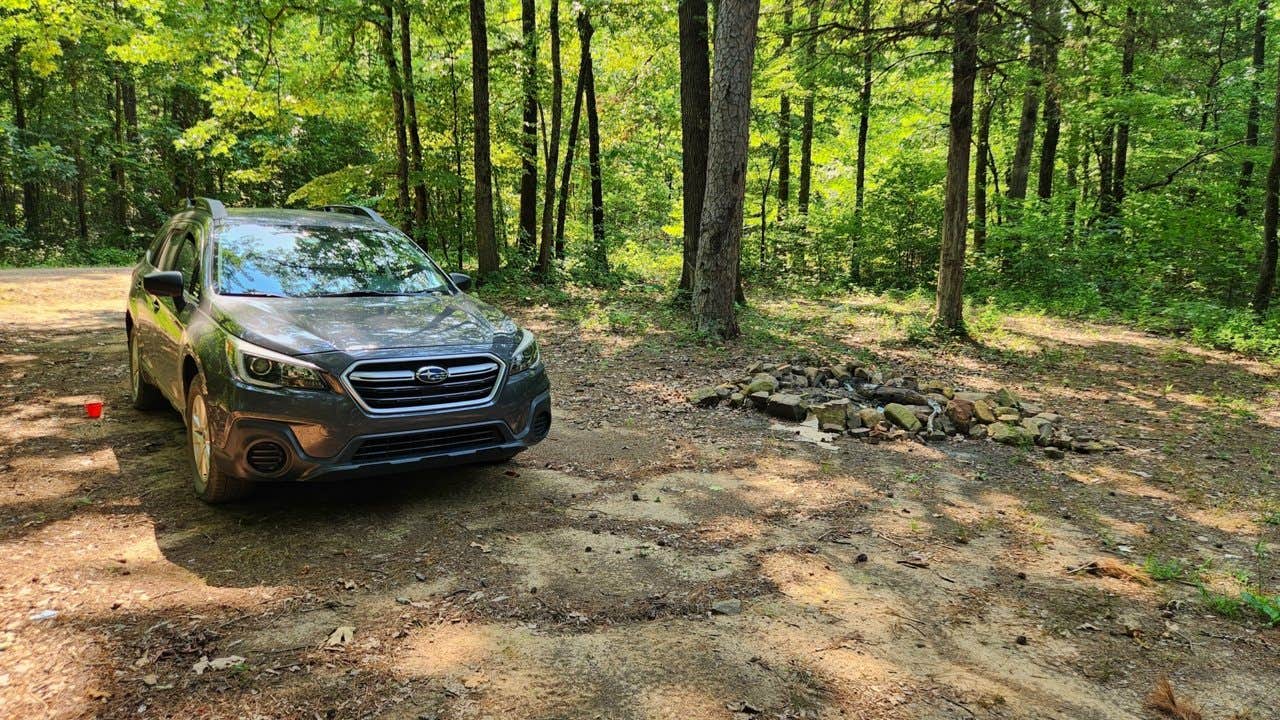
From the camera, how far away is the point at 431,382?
13.4 feet

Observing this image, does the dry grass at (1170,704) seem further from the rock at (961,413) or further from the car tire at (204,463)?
the car tire at (204,463)

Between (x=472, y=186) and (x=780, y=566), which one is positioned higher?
(x=472, y=186)

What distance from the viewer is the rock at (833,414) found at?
686 centimetres

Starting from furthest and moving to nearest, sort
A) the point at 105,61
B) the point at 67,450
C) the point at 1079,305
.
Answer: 1. the point at 105,61
2. the point at 1079,305
3. the point at 67,450

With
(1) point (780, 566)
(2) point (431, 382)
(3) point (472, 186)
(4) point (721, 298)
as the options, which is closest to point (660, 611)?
(1) point (780, 566)

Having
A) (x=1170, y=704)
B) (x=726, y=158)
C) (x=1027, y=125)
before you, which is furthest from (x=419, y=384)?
Answer: (x=1027, y=125)

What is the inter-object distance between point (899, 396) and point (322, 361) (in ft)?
19.2

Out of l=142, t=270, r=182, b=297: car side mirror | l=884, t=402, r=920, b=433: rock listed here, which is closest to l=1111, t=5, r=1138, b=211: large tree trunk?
l=884, t=402, r=920, b=433: rock

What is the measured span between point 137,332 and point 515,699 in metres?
5.28

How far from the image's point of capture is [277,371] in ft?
12.6

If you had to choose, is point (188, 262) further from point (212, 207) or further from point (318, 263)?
point (318, 263)

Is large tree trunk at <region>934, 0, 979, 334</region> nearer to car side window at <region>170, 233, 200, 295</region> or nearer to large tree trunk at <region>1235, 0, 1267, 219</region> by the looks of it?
car side window at <region>170, 233, 200, 295</region>

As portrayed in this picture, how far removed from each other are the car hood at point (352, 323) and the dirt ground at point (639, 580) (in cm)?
111

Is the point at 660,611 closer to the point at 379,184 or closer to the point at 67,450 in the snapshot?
the point at 67,450
